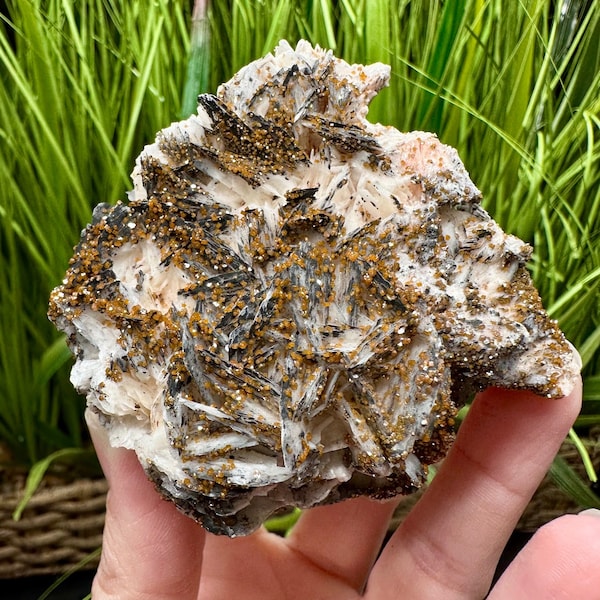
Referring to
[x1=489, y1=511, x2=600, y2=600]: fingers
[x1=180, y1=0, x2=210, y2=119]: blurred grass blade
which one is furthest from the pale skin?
[x1=180, y1=0, x2=210, y2=119]: blurred grass blade

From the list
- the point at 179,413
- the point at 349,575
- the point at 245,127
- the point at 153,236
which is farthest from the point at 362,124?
the point at 349,575

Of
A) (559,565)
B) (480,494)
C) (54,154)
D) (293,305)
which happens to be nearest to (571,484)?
(480,494)

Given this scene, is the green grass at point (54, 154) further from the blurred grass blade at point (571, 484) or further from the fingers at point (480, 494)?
the blurred grass blade at point (571, 484)

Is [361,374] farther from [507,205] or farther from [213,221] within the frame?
[507,205]

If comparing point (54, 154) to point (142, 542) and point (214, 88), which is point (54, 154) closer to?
point (214, 88)

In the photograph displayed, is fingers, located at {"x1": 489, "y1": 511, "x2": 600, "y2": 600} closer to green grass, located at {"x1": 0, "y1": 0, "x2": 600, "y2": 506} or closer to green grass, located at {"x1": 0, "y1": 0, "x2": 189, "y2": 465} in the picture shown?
green grass, located at {"x1": 0, "y1": 0, "x2": 600, "y2": 506}

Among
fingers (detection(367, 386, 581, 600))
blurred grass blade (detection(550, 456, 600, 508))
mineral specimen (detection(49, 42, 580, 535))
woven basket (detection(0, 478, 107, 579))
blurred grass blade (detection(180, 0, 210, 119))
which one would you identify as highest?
blurred grass blade (detection(180, 0, 210, 119))

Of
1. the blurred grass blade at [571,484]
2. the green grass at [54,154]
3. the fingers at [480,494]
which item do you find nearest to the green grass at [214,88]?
the green grass at [54,154]
